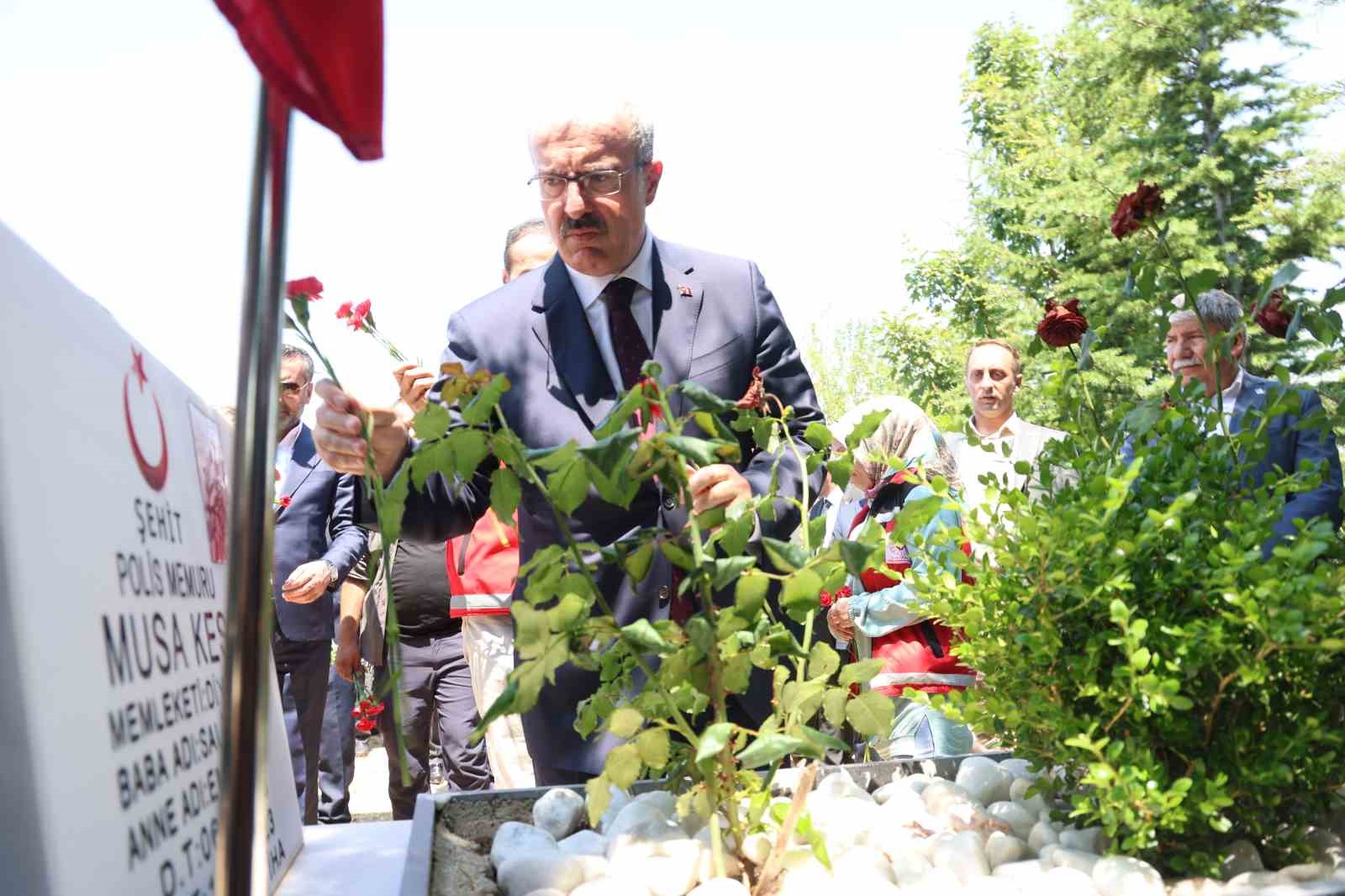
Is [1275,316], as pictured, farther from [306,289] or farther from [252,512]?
[252,512]

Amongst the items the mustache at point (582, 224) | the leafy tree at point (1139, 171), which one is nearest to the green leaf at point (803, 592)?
the mustache at point (582, 224)

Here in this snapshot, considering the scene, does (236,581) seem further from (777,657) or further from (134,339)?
(777,657)

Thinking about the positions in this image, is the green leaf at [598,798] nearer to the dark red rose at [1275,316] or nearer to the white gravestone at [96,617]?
the white gravestone at [96,617]

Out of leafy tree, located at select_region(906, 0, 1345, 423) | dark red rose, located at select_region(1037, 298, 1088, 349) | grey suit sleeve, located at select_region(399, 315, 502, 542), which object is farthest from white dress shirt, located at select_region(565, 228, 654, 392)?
leafy tree, located at select_region(906, 0, 1345, 423)

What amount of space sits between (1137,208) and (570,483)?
3.41ft

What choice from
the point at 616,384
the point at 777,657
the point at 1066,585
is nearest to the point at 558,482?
the point at 777,657

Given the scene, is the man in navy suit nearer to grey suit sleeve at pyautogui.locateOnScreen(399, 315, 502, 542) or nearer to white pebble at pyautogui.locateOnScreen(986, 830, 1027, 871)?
white pebble at pyautogui.locateOnScreen(986, 830, 1027, 871)

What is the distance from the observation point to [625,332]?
2.36m

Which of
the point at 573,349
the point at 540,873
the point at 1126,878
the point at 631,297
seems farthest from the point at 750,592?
the point at 631,297

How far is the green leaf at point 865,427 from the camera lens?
4.46ft

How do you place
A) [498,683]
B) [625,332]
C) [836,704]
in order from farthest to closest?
1. [498,683]
2. [625,332]
3. [836,704]

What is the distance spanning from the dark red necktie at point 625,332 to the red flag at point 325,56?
5.06ft

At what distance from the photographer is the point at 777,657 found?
144 centimetres

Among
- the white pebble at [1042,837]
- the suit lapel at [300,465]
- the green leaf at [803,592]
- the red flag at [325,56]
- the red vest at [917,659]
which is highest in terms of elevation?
the red flag at [325,56]
